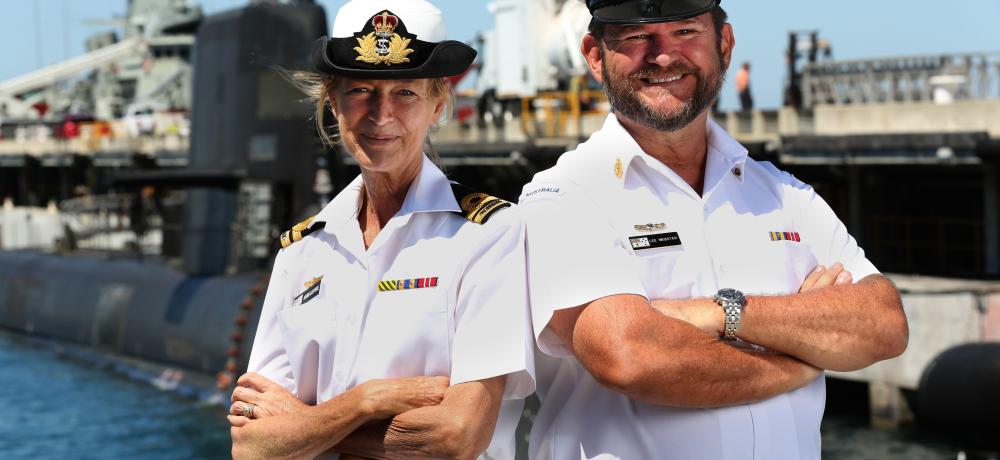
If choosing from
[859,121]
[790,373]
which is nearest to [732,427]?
[790,373]

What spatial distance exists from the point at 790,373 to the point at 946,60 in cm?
2017

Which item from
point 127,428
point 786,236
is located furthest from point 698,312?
point 127,428

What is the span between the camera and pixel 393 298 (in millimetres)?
3082

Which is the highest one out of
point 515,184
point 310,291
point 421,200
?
point 421,200

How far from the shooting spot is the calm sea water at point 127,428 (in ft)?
50.4

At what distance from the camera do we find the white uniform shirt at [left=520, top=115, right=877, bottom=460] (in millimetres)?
3021

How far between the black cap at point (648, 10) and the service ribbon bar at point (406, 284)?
0.80 meters

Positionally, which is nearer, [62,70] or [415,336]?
[415,336]

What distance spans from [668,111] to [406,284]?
2.63ft

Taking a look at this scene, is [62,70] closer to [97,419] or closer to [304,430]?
[97,419]

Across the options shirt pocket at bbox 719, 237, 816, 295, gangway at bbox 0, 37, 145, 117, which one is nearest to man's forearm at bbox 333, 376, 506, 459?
shirt pocket at bbox 719, 237, 816, 295

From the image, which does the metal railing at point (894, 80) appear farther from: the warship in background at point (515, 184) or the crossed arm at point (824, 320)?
the crossed arm at point (824, 320)

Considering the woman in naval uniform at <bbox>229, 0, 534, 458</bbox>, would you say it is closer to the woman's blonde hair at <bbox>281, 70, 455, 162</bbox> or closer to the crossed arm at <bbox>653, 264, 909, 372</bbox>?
the woman's blonde hair at <bbox>281, 70, 455, 162</bbox>

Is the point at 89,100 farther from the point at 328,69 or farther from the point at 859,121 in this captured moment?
the point at 328,69
